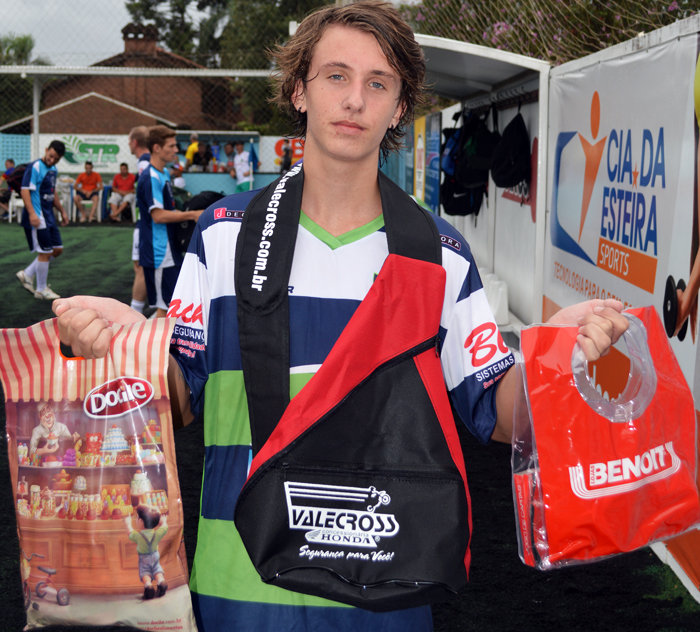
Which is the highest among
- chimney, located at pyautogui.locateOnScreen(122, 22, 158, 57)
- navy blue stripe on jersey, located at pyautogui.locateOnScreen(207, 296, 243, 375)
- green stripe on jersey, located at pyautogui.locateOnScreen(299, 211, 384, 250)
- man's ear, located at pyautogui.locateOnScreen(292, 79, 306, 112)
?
chimney, located at pyautogui.locateOnScreen(122, 22, 158, 57)

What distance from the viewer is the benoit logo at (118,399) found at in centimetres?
131

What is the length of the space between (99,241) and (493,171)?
12.1 meters

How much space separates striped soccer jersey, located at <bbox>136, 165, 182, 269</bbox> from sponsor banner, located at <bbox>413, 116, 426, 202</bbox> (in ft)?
17.3

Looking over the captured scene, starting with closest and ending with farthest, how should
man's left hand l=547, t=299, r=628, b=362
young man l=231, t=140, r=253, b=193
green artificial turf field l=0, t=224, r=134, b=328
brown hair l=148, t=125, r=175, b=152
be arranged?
man's left hand l=547, t=299, r=628, b=362 → brown hair l=148, t=125, r=175, b=152 → green artificial turf field l=0, t=224, r=134, b=328 → young man l=231, t=140, r=253, b=193

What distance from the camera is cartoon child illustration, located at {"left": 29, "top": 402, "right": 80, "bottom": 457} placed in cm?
130

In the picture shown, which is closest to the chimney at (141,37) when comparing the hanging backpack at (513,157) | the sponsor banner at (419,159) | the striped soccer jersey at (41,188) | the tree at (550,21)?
the sponsor banner at (419,159)

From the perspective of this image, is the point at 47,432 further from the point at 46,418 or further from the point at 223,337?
the point at 223,337

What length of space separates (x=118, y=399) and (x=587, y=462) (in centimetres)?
83

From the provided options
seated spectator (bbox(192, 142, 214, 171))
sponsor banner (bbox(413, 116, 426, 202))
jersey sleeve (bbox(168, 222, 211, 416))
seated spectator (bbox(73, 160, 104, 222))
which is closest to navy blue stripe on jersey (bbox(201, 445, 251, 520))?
jersey sleeve (bbox(168, 222, 211, 416))

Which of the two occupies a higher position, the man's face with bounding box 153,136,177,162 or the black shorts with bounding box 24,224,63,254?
the man's face with bounding box 153,136,177,162

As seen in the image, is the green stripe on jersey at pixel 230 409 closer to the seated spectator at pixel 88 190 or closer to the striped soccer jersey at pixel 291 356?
the striped soccer jersey at pixel 291 356

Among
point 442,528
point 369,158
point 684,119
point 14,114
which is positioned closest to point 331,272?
point 369,158

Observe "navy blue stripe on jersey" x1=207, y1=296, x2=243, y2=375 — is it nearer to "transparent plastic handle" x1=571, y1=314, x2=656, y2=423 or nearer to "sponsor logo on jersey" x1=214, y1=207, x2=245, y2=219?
"sponsor logo on jersey" x1=214, y1=207, x2=245, y2=219

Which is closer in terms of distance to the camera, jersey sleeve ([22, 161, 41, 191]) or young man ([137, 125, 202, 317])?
young man ([137, 125, 202, 317])
